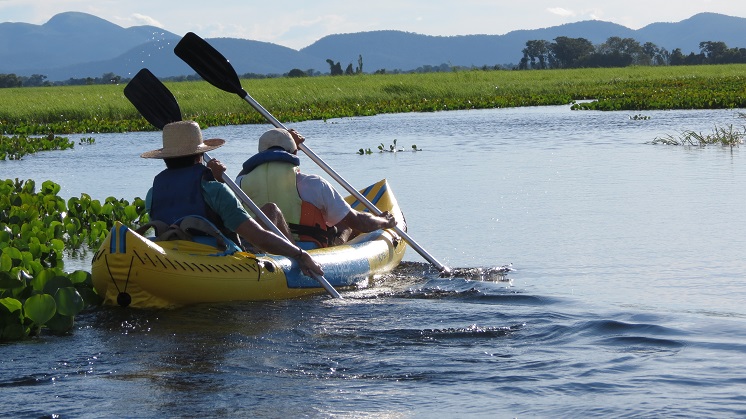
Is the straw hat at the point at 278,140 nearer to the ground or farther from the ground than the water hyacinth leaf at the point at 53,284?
farther from the ground

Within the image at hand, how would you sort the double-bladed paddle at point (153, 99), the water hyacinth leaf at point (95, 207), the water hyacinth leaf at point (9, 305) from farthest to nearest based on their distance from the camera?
the water hyacinth leaf at point (95, 207) < the double-bladed paddle at point (153, 99) < the water hyacinth leaf at point (9, 305)

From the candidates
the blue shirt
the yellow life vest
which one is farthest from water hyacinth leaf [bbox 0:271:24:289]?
the yellow life vest

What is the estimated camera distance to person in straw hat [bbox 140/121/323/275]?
7188 millimetres

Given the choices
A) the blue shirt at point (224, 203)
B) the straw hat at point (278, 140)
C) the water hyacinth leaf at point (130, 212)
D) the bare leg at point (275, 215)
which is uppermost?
the straw hat at point (278, 140)

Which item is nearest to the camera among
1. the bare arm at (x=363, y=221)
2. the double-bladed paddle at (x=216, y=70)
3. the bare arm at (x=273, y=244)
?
the bare arm at (x=273, y=244)

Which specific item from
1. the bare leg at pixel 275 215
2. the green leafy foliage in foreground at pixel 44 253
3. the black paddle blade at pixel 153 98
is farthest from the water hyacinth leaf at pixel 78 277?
the black paddle blade at pixel 153 98

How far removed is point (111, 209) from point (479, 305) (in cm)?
496

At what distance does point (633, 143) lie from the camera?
20234 millimetres

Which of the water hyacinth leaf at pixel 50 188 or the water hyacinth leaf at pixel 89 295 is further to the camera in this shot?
the water hyacinth leaf at pixel 50 188

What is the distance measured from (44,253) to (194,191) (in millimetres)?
1715

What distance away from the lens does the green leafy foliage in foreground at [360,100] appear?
30281mm

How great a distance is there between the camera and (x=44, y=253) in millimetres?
8297

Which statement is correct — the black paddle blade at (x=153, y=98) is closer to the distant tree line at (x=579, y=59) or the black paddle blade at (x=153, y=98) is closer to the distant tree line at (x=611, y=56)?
the distant tree line at (x=579, y=59)

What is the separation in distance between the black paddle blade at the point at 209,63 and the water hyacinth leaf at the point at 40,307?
3.65 meters
